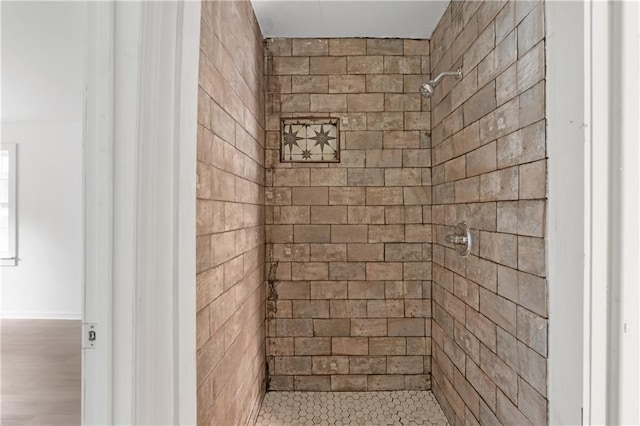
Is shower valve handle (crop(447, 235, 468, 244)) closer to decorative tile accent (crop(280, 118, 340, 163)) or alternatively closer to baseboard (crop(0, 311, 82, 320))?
decorative tile accent (crop(280, 118, 340, 163))

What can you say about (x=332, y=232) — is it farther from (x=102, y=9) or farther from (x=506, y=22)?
(x=102, y=9)

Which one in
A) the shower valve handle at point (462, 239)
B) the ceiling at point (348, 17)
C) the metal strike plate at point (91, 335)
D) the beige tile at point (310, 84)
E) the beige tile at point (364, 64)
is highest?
the ceiling at point (348, 17)

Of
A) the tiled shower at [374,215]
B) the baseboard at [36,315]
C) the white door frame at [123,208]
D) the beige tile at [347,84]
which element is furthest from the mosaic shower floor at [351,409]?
the baseboard at [36,315]

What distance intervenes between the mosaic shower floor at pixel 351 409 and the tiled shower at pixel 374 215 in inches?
2.6

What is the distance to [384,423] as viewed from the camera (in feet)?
6.40

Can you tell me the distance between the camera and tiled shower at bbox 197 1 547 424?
1215 millimetres

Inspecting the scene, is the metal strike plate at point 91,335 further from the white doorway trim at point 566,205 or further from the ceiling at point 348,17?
the ceiling at point 348,17

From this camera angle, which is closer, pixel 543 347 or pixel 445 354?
pixel 543 347

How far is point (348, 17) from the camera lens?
2.07 metres

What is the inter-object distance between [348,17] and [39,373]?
3.40 meters

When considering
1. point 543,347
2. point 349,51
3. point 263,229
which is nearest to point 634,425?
point 543,347

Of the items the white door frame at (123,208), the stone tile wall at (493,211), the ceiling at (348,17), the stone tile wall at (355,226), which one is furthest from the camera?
the stone tile wall at (355,226)

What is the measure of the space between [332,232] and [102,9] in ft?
5.77

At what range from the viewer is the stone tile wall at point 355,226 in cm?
231
